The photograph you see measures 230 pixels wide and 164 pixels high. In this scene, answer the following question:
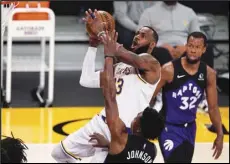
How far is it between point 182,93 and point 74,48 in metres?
4.52

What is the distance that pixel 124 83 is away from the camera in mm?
3760

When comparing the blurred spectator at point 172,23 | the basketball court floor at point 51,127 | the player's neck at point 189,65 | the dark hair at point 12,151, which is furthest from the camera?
the basketball court floor at point 51,127

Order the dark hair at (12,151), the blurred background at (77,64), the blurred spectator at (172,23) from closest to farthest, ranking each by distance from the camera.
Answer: the dark hair at (12,151) → the blurred spectator at (172,23) → the blurred background at (77,64)

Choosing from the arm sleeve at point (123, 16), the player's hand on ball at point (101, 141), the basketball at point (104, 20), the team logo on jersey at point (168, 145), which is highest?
the basketball at point (104, 20)

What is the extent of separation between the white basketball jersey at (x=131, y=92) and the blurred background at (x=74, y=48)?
3168 mm

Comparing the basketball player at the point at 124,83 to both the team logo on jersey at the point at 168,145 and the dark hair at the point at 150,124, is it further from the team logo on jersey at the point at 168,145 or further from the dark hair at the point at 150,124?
the team logo on jersey at the point at 168,145

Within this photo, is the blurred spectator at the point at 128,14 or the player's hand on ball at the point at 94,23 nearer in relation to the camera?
the player's hand on ball at the point at 94,23

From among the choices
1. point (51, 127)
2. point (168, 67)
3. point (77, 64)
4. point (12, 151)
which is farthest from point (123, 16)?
point (12, 151)

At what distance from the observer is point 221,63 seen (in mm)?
8680

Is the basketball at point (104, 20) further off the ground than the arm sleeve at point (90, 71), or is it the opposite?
the basketball at point (104, 20)

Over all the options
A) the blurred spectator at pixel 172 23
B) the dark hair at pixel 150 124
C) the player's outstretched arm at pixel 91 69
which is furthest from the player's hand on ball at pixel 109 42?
the blurred spectator at pixel 172 23

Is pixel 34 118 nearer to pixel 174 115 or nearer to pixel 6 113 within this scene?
pixel 6 113

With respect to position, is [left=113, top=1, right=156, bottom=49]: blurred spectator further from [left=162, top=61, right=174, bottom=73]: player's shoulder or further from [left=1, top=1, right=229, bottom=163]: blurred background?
[left=162, top=61, right=174, bottom=73]: player's shoulder

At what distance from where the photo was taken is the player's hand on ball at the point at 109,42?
297 cm
